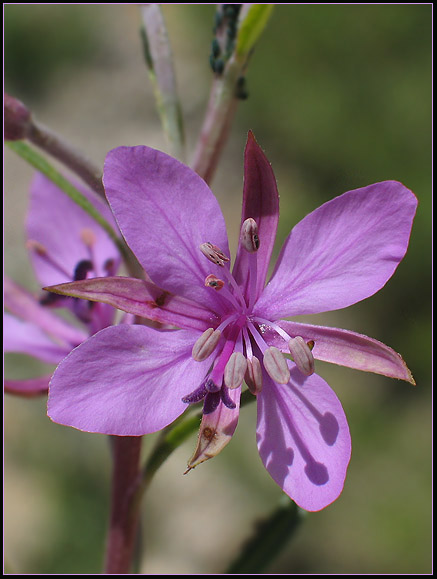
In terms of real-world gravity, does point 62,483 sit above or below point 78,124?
below

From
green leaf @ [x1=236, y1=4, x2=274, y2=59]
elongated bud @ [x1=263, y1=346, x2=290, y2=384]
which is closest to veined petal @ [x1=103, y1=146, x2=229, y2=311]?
elongated bud @ [x1=263, y1=346, x2=290, y2=384]

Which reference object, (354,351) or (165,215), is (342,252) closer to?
(354,351)

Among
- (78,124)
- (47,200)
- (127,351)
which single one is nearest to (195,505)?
(47,200)

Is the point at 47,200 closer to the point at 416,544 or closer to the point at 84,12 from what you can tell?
the point at 416,544

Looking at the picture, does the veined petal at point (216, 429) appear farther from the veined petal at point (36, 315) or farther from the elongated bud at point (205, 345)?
the veined petal at point (36, 315)

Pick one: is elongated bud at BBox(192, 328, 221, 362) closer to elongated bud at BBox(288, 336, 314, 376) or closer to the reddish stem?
elongated bud at BBox(288, 336, 314, 376)

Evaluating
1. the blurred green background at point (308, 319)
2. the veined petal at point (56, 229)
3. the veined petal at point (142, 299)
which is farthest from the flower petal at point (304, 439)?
the blurred green background at point (308, 319)

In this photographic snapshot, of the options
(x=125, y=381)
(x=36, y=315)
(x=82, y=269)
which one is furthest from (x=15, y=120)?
(x=125, y=381)
